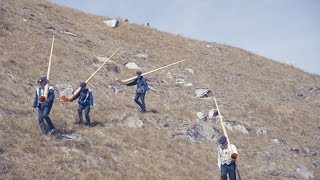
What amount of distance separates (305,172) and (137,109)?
9.64m

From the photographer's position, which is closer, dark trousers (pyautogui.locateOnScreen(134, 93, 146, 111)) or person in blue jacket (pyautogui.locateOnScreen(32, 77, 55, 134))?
person in blue jacket (pyautogui.locateOnScreen(32, 77, 55, 134))

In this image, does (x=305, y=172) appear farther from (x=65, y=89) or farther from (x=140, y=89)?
(x=65, y=89)

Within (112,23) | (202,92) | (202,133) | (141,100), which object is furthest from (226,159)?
(112,23)

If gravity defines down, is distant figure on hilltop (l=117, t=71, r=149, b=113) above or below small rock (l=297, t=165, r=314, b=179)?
above

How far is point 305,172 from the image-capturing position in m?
22.4

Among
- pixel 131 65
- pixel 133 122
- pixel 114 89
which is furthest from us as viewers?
pixel 131 65

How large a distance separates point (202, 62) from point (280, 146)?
48.3ft

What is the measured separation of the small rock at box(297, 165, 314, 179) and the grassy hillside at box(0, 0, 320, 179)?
5.8 inches

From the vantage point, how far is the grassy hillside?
17.2 m

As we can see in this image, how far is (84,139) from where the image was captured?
1850cm

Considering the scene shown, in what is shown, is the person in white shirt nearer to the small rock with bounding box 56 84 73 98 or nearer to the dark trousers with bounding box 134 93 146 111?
the dark trousers with bounding box 134 93 146 111

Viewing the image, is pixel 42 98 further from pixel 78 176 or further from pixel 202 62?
pixel 202 62

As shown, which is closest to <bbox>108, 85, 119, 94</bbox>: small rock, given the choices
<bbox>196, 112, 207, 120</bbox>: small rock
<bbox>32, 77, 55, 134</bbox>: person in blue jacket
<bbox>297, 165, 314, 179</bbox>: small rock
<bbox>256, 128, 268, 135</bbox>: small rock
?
<bbox>196, 112, 207, 120</bbox>: small rock

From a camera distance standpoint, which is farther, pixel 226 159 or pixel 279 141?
pixel 279 141
